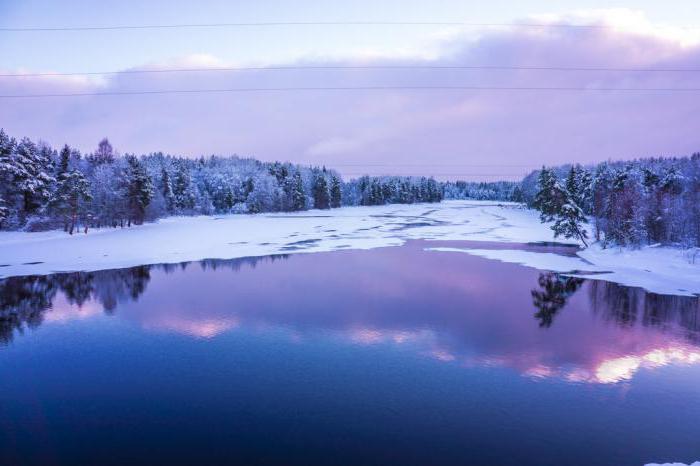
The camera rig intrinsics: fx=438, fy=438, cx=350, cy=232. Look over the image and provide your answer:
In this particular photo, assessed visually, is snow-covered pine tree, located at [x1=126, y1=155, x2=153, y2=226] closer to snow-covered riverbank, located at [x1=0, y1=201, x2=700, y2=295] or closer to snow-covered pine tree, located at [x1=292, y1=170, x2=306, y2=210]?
snow-covered riverbank, located at [x1=0, y1=201, x2=700, y2=295]

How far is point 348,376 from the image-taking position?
1429 centimetres

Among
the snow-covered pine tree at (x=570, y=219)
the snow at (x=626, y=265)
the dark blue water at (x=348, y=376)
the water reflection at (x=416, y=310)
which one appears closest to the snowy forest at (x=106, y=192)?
the water reflection at (x=416, y=310)

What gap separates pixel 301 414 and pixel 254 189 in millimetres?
116537

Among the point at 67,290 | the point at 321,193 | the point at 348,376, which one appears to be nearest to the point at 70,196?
the point at 67,290

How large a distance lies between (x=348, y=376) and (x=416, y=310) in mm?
8611

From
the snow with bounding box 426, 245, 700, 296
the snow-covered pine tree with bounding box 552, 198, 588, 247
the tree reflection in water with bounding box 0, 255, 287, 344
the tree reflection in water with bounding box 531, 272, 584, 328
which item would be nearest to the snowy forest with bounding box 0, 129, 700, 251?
the snow-covered pine tree with bounding box 552, 198, 588, 247

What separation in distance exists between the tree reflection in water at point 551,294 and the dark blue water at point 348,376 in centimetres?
21

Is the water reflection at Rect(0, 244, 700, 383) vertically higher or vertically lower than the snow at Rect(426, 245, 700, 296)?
lower

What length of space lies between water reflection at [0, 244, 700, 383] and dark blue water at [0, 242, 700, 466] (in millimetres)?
138

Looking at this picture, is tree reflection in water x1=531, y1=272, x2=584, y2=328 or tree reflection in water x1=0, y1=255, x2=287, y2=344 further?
tree reflection in water x1=531, y1=272, x2=584, y2=328

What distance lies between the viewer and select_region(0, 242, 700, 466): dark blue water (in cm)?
1053

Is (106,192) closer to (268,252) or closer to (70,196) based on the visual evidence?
(70,196)

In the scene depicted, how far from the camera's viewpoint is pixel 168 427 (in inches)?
444

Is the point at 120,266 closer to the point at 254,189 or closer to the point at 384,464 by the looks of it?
the point at 384,464
